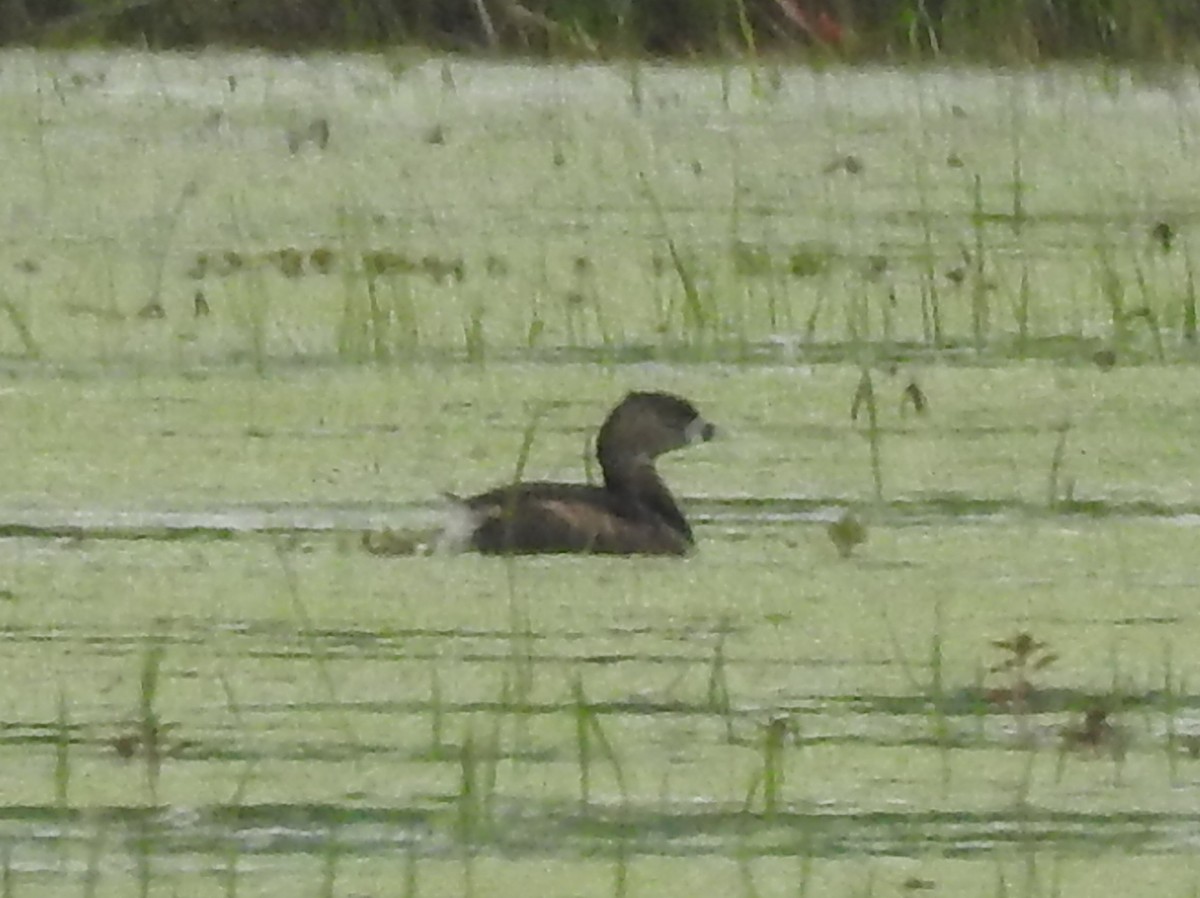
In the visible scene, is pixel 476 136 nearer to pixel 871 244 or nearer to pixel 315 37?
pixel 315 37

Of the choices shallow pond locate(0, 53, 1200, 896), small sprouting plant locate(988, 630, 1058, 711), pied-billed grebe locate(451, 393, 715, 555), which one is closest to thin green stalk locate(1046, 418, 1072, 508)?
shallow pond locate(0, 53, 1200, 896)

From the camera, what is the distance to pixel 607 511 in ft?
3.79

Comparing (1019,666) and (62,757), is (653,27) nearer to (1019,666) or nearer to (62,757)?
(1019,666)

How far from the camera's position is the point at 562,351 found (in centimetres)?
124

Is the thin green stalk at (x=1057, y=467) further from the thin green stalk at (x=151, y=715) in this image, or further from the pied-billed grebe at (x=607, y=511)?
the thin green stalk at (x=151, y=715)

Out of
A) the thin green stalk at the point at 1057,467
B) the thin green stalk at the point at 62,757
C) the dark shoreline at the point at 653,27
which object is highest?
the dark shoreline at the point at 653,27

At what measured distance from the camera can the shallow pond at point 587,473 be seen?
1.10 metres

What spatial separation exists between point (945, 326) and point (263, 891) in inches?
25.2

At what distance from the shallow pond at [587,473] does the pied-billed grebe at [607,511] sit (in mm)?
19

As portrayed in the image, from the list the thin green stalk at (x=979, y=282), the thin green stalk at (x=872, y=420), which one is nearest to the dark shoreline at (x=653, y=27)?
the thin green stalk at (x=979, y=282)

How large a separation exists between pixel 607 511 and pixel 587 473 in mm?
48

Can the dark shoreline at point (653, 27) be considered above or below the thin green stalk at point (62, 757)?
above

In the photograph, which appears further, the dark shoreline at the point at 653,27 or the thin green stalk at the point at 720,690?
the dark shoreline at the point at 653,27

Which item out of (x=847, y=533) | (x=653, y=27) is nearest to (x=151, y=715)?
(x=847, y=533)
